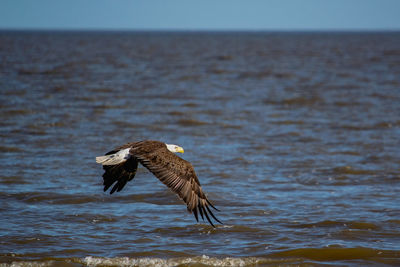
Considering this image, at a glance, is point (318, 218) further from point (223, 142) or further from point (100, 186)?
point (223, 142)

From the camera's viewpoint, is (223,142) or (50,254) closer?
(50,254)

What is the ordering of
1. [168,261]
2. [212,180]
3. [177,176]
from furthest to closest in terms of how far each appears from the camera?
[212,180]
[168,261]
[177,176]

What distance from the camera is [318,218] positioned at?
25.7ft

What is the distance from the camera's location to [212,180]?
9.75m

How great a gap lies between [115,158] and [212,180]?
11.2 ft

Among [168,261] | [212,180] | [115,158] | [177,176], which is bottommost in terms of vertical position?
[168,261]

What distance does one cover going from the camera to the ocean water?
678 centimetres

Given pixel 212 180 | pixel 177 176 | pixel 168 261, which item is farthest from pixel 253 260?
pixel 212 180

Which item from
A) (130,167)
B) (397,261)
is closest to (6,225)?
(130,167)

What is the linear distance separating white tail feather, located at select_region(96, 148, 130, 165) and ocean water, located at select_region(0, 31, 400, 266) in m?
0.96

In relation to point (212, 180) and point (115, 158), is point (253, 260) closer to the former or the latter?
point (115, 158)

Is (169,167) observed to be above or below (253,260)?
above

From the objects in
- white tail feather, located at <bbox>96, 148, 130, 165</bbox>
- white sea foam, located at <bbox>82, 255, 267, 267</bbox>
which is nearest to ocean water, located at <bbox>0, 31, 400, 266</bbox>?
white sea foam, located at <bbox>82, 255, 267, 267</bbox>

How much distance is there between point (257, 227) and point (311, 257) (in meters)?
1.03
